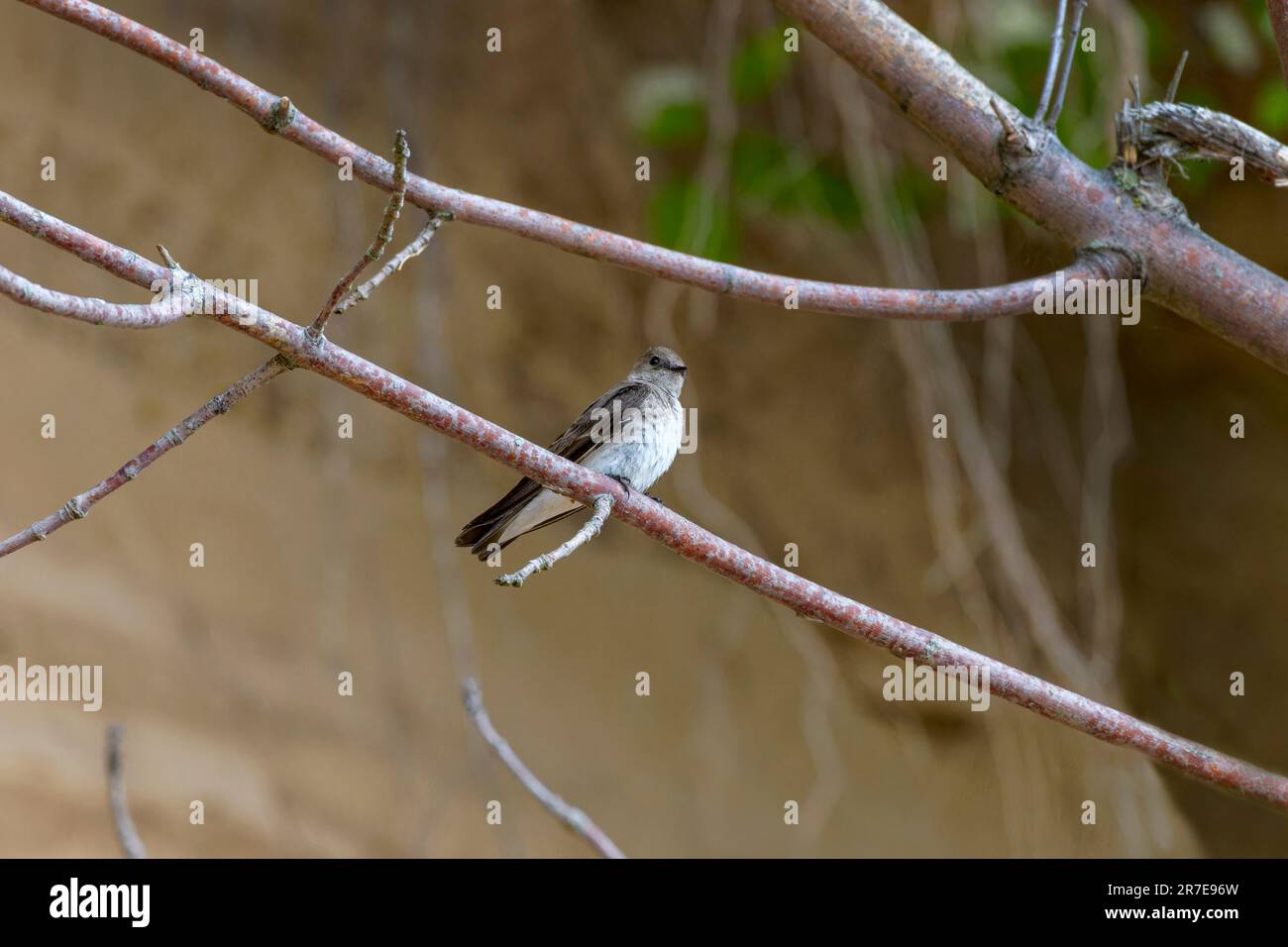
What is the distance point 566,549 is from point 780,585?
1.15 ft

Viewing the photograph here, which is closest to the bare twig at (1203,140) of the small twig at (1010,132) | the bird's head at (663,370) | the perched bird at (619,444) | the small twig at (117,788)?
the small twig at (1010,132)

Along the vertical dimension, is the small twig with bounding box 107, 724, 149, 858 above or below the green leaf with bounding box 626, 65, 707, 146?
below

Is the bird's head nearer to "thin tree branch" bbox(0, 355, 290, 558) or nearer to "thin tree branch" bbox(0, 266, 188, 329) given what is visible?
"thin tree branch" bbox(0, 355, 290, 558)

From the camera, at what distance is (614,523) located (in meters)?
5.34

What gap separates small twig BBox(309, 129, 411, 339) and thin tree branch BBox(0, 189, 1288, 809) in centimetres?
7

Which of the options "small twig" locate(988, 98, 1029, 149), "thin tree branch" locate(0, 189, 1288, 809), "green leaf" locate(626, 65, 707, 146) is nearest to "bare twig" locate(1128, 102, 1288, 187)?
"small twig" locate(988, 98, 1029, 149)

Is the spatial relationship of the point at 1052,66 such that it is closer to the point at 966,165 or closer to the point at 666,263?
the point at 966,165

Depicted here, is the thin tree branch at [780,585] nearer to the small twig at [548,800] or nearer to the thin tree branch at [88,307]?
the thin tree branch at [88,307]

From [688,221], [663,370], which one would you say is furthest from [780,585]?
[688,221]

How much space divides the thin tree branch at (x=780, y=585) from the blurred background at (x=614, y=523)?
6.52 ft

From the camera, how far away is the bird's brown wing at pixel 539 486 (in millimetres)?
2674

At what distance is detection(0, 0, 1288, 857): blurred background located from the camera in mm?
4387
